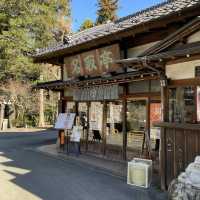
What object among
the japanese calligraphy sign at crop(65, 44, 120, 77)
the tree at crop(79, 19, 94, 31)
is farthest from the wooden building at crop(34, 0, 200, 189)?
the tree at crop(79, 19, 94, 31)

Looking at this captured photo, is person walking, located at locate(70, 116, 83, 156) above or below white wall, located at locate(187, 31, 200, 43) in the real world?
below

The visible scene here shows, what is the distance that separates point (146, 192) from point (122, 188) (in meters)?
0.76

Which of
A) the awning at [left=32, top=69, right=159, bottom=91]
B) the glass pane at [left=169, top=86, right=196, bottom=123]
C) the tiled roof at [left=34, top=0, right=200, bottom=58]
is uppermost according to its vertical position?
the tiled roof at [left=34, top=0, right=200, bottom=58]

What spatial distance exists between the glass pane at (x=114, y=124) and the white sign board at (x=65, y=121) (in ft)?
6.38

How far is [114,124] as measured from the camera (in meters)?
14.4

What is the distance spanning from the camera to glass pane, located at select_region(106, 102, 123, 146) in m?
14.0

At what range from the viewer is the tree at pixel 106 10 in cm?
5016

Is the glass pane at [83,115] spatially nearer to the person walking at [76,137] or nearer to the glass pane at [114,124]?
the person walking at [76,137]

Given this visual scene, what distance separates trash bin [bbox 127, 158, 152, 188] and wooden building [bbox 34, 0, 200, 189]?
1.73 feet

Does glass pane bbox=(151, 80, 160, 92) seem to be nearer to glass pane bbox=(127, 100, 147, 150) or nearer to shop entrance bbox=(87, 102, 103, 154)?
glass pane bbox=(127, 100, 147, 150)

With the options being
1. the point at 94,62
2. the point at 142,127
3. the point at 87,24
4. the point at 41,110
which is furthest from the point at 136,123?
the point at 87,24

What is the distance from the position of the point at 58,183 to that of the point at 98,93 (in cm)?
545

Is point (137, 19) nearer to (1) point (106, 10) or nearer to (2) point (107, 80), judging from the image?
(2) point (107, 80)

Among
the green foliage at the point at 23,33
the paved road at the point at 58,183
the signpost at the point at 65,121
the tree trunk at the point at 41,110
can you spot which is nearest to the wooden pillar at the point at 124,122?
the paved road at the point at 58,183
